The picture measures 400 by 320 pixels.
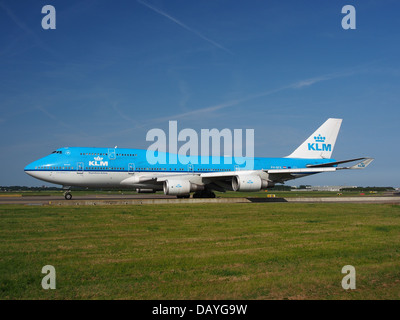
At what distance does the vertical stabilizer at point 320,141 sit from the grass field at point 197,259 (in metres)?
27.7

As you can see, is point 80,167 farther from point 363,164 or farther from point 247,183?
point 363,164

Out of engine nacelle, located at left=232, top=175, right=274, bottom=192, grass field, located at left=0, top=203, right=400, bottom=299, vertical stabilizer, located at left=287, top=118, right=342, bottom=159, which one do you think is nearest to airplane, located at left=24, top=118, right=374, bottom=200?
engine nacelle, located at left=232, top=175, right=274, bottom=192

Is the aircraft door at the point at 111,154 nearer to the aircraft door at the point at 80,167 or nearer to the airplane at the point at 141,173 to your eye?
the airplane at the point at 141,173

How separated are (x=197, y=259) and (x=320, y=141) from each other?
37834mm

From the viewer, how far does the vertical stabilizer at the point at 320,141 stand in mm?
43312

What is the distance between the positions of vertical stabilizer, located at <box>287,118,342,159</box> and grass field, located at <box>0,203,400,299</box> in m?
27.7

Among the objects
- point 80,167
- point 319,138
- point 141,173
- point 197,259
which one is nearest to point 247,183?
point 141,173

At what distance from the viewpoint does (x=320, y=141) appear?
43438 mm

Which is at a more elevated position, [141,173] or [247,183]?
[141,173]

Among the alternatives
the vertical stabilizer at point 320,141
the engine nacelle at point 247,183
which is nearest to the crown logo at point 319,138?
the vertical stabilizer at point 320,141

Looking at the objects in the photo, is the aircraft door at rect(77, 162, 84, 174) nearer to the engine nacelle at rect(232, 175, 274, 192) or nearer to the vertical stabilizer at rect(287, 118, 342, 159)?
the engine nacelle at rect(232, 175, 274, 192)

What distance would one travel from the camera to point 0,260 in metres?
8.91
